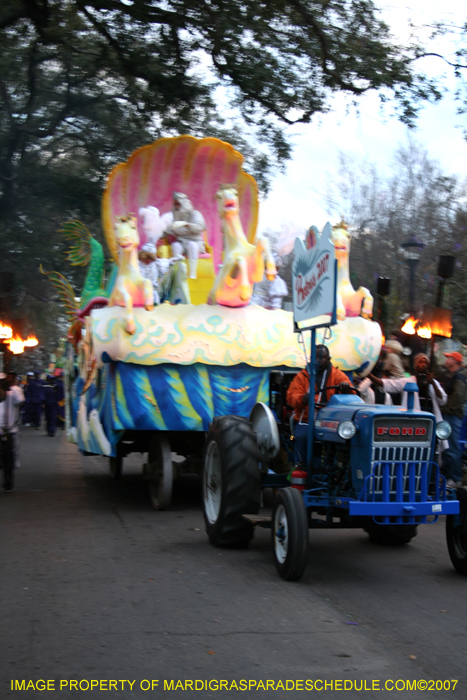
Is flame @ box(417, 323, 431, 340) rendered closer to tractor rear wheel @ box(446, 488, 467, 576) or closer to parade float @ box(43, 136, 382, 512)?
parade float @ box(43, 136, 382, 512)

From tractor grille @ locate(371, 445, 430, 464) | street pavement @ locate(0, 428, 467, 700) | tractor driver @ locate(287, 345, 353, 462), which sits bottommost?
street pavement @ locate(0, 428, 467, 700)

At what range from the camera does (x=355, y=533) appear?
888cm

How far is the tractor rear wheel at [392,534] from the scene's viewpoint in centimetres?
782

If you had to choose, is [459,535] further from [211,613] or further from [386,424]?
[211,613]

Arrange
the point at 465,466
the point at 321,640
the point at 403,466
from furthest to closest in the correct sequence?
the point at 465,466 → the point at 403,466 → the point at 321,640

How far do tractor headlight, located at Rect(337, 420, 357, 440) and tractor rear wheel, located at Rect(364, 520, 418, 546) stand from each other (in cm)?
177

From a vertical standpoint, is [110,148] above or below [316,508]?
above

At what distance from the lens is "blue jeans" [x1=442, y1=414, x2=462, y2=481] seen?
11.1 metres

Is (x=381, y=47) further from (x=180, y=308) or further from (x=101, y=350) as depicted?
(x=101, y=350)

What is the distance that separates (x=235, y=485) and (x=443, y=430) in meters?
2.00

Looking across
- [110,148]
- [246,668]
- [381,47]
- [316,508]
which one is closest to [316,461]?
[316,508]

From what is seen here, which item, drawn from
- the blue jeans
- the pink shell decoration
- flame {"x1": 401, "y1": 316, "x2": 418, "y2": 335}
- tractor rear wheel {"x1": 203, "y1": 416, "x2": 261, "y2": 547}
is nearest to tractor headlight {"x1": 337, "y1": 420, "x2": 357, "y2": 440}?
tractor rear wheel {"x1": 203, "y1": 416, "x2": 261, "y2": 547}

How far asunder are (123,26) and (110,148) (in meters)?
4.55

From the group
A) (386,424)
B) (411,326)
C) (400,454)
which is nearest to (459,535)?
(400,454)
